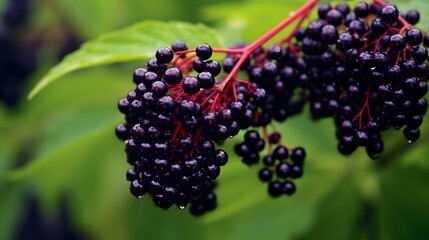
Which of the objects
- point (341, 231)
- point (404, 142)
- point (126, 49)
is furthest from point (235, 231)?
point (126, 49)

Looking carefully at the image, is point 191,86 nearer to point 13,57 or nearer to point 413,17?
point 413,17

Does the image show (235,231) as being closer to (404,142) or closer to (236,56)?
(404,142)

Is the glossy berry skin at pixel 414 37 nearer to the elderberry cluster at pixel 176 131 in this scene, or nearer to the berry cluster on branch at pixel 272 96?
the berry cluster on branch at pixel 272 96

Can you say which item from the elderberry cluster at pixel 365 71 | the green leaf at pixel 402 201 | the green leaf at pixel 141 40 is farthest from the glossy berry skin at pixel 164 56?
the green leaf at pixel 402 201

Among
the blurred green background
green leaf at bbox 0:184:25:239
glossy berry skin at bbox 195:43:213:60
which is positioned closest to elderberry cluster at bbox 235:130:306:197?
glossy berry skin at bbox 195:43:213:60

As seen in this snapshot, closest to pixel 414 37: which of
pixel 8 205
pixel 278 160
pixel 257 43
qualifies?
pixel 257 43

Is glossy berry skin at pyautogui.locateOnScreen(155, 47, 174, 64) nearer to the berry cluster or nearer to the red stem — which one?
the red stem
